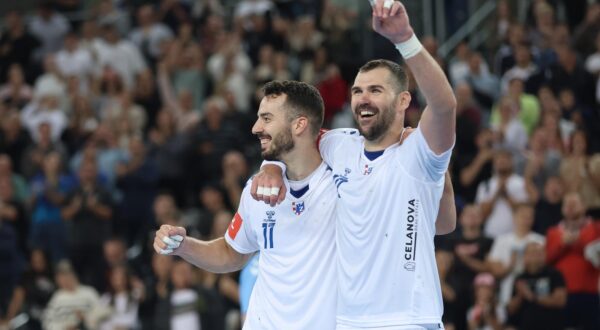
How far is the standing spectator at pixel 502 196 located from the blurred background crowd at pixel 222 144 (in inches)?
1.1

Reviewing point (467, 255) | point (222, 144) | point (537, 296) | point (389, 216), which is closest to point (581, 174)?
point (467, 255)

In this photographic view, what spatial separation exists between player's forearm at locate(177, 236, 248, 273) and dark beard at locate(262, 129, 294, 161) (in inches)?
36.7

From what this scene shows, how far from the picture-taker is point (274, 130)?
28.7ft

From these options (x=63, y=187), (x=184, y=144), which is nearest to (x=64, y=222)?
(x=63, y=187)

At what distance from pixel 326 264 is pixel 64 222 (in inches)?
448

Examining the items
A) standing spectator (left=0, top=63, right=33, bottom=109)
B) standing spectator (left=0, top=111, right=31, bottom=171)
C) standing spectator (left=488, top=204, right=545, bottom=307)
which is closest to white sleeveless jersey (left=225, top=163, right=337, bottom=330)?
standing spectator (left=488, top=204, right=545, bottom=307)

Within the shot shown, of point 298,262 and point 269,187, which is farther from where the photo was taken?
point 298,262

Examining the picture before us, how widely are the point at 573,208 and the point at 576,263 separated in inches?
28.1

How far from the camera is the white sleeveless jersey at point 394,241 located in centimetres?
805

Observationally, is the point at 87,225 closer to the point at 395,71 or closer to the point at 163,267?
the point at 163,267

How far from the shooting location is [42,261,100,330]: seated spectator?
17.1 m

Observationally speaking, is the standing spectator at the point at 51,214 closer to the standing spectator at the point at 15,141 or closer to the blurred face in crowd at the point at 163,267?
the standing spectator at the point at 15,141

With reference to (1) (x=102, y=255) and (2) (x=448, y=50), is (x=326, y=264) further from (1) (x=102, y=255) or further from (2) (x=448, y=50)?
(2) (x=448, y=50)

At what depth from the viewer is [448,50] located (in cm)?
2258
